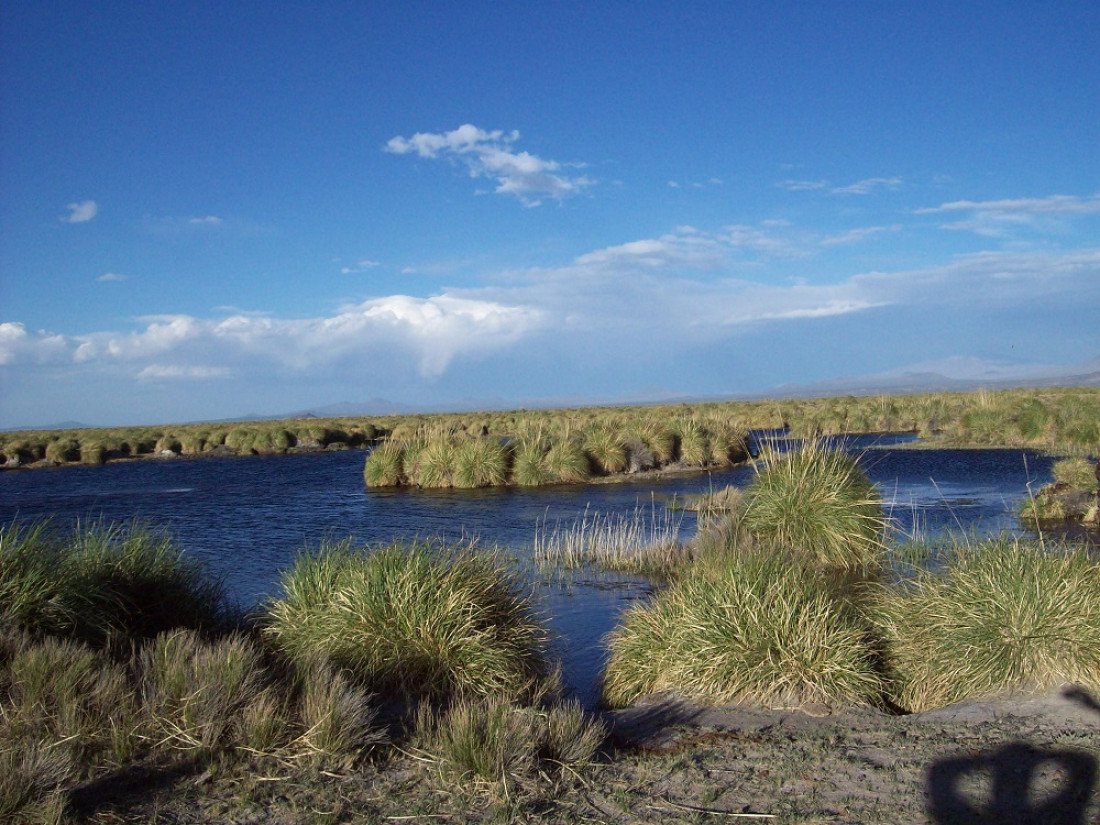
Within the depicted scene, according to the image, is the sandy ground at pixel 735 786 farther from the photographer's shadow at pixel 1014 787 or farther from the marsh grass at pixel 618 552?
the marsh grass at pixel 618 552

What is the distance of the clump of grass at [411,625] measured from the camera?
24.2 feet

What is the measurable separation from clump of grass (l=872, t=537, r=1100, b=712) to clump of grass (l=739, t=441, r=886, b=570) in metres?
4.20

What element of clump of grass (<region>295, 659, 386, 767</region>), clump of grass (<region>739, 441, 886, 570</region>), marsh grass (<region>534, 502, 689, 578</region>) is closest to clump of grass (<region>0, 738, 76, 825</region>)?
clump of grass (<region>295, 659, 386, 767</region>)

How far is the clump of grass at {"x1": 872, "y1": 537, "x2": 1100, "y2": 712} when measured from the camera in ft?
22.7

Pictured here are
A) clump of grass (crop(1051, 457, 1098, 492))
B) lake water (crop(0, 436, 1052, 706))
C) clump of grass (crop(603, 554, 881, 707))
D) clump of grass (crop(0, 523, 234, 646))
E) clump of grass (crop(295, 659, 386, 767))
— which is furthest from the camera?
clump of grass (crop(1051, 457, 1098, 492))

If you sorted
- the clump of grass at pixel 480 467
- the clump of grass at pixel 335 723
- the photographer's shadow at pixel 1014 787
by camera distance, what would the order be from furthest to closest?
the clump of grass at pixel 480 467
the clump of grass at pixel 335 723
the photographer's shadow at pixel 1014 787

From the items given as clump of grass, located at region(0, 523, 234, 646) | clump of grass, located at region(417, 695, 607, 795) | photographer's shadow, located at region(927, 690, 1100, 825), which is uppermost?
clump of grass, located at region(0, 523, 234, 646)

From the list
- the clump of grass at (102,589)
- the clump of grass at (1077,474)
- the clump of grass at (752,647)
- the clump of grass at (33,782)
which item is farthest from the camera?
the clump of grass at (1077,474)

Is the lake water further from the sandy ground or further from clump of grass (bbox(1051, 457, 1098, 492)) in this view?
the sandy ground

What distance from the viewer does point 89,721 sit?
555 cm

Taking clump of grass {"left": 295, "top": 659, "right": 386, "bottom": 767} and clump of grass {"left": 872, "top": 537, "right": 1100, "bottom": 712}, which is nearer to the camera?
clump of grass {"left": 295, "top": 659, "right": 386, "bottom": 767}

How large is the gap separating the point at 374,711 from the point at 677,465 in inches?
1038

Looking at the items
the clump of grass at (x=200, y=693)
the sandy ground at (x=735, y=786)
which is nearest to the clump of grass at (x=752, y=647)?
the sandy ground at (x=735, y=786)

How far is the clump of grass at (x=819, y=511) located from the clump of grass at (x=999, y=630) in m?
4.20
